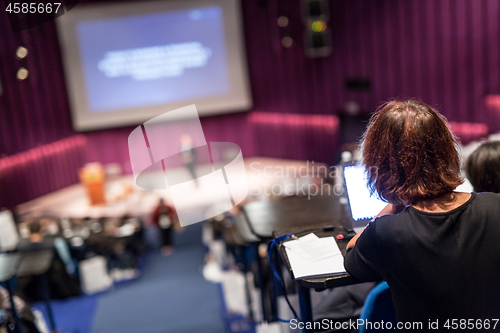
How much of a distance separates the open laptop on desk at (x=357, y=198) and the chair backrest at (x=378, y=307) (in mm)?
303

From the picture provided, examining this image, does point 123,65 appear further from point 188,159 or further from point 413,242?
point 413,242

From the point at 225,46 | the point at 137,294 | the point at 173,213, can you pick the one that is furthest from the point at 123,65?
the point at 137,294

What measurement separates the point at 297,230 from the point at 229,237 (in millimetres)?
2602

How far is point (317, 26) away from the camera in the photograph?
27.2 feet

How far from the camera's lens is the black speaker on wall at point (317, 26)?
8055mm

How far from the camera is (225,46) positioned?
9352 mm

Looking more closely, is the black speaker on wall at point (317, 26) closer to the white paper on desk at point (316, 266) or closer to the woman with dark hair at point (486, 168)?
the woman with dark hair at point (486, 168)

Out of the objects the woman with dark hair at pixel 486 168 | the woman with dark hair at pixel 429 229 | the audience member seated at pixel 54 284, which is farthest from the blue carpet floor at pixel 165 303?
the woman with dark hair at pixel 429 229

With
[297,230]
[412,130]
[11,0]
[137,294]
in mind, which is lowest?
[137,294]

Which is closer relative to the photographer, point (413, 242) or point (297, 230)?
point (413, 242)

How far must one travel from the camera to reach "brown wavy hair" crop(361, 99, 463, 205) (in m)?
1.29

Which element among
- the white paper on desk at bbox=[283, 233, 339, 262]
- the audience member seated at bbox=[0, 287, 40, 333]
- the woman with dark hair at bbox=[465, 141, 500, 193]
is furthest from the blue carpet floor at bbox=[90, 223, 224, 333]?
the woman with dark hair at bbox=[465, 141, 500, 193]

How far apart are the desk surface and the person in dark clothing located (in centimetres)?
429

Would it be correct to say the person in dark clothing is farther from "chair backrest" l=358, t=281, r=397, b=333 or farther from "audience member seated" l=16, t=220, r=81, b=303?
"chair backrest" l=358, t=281, r=397, b=333
